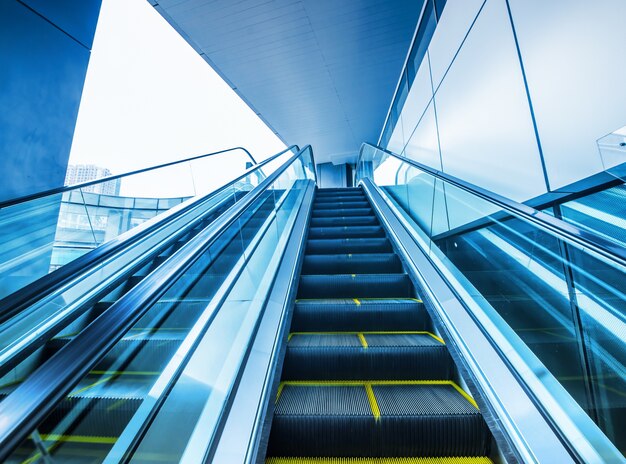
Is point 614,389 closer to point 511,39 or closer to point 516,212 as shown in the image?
point 516,212

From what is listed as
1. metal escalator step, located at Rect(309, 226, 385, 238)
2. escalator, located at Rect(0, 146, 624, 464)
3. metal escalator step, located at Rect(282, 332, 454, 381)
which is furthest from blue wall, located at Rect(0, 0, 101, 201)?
metal escalator step, located at Rect(309, 226, 385, 238)

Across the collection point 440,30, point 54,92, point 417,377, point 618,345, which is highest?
point 440,30

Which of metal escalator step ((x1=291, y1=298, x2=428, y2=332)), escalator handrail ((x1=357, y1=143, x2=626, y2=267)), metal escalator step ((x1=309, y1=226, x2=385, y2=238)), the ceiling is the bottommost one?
metal escalator step ((x1=291, y1=298, x2=428, y2=332))

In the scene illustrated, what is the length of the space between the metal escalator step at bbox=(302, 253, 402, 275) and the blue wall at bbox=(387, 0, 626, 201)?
107cm

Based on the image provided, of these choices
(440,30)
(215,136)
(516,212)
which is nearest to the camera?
(516,212)

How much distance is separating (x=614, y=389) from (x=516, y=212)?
809 millimetres

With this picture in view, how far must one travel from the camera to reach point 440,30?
3822 millimetres

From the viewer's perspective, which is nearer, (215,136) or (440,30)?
(440,30)

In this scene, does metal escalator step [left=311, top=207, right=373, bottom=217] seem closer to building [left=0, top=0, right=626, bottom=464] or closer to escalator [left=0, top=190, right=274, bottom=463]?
building [left=0, top=0, right=626, bottom=464]

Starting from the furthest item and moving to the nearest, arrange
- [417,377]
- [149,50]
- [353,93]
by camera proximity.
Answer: [353,93], [149,50], [417,377]

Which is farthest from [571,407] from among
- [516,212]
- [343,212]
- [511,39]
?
[343,212]

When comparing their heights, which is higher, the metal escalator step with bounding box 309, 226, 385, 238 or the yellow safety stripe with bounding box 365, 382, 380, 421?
the metal escalator step with bounding box 309, 226, 385, 238

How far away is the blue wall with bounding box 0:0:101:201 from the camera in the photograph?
89.9 inches

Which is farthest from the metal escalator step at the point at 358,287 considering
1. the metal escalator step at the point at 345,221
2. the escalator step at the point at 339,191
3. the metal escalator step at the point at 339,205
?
the escalator step at the point at 339,191
